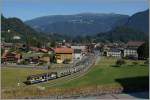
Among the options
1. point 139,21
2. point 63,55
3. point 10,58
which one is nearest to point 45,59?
point 63,55

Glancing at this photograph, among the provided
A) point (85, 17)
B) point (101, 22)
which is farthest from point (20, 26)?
point (85, 17)

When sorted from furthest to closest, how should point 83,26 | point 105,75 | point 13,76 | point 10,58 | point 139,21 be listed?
point 83,26 < point 139,21 < point 10,58 < point 105,75 < point 13,76

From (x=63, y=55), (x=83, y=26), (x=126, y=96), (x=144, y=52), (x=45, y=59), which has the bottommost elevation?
(x=126, y=96)

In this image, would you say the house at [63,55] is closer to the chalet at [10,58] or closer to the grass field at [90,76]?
the chalet at [10,58]

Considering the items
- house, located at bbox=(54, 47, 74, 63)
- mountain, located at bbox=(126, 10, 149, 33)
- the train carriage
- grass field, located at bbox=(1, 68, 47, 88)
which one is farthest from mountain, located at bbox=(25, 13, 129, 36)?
the train carriage

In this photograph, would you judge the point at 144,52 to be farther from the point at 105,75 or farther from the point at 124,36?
the point at 124,36

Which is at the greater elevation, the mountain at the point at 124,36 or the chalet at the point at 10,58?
the mountain at the point at 124,36

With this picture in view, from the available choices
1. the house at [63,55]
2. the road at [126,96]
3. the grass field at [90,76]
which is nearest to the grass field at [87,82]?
the grass field at [90,76]

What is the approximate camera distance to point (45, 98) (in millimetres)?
11414

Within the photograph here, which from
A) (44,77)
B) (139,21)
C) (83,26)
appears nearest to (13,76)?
(44,77)

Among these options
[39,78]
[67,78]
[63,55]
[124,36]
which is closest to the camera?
[39,78]

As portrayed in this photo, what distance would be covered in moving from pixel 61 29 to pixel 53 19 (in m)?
38.5

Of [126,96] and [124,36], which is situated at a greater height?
[124,36]

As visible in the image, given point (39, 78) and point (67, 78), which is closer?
point (39, 78)
